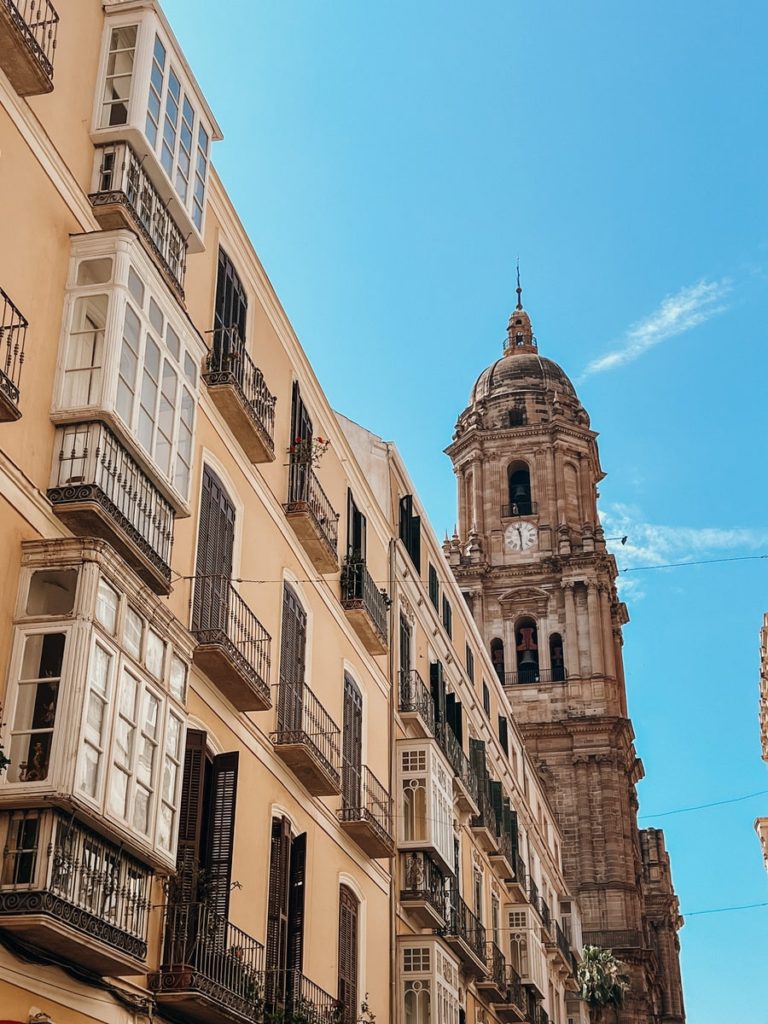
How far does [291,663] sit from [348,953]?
15.2ft

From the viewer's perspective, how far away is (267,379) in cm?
2005

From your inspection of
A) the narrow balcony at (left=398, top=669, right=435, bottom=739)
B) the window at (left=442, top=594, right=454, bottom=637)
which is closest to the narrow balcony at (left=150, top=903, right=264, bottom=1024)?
the narrow balcony at (left=398, top=669, right=435, bottom=739)

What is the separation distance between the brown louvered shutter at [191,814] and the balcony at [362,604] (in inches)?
271

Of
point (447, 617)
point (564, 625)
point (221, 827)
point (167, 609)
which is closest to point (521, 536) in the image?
point (564, 625)

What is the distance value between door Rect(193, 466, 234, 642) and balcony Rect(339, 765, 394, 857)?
519cm

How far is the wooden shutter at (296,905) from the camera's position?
59.7 feet

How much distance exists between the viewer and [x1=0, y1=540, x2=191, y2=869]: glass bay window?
11.6 metres

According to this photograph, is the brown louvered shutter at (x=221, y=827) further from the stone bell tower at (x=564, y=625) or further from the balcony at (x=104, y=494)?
the stone bell tower at (x=564, y=625)

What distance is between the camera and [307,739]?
61.6 ft

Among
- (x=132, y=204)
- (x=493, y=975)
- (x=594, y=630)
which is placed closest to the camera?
(x=132, y=204)

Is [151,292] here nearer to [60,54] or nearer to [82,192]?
[82,192]

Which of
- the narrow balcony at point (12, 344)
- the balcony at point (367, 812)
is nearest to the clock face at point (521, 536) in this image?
the balcony at point (367, 812)

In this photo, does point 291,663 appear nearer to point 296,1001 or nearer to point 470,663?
point 296,1001

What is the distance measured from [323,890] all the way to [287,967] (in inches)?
77.0
